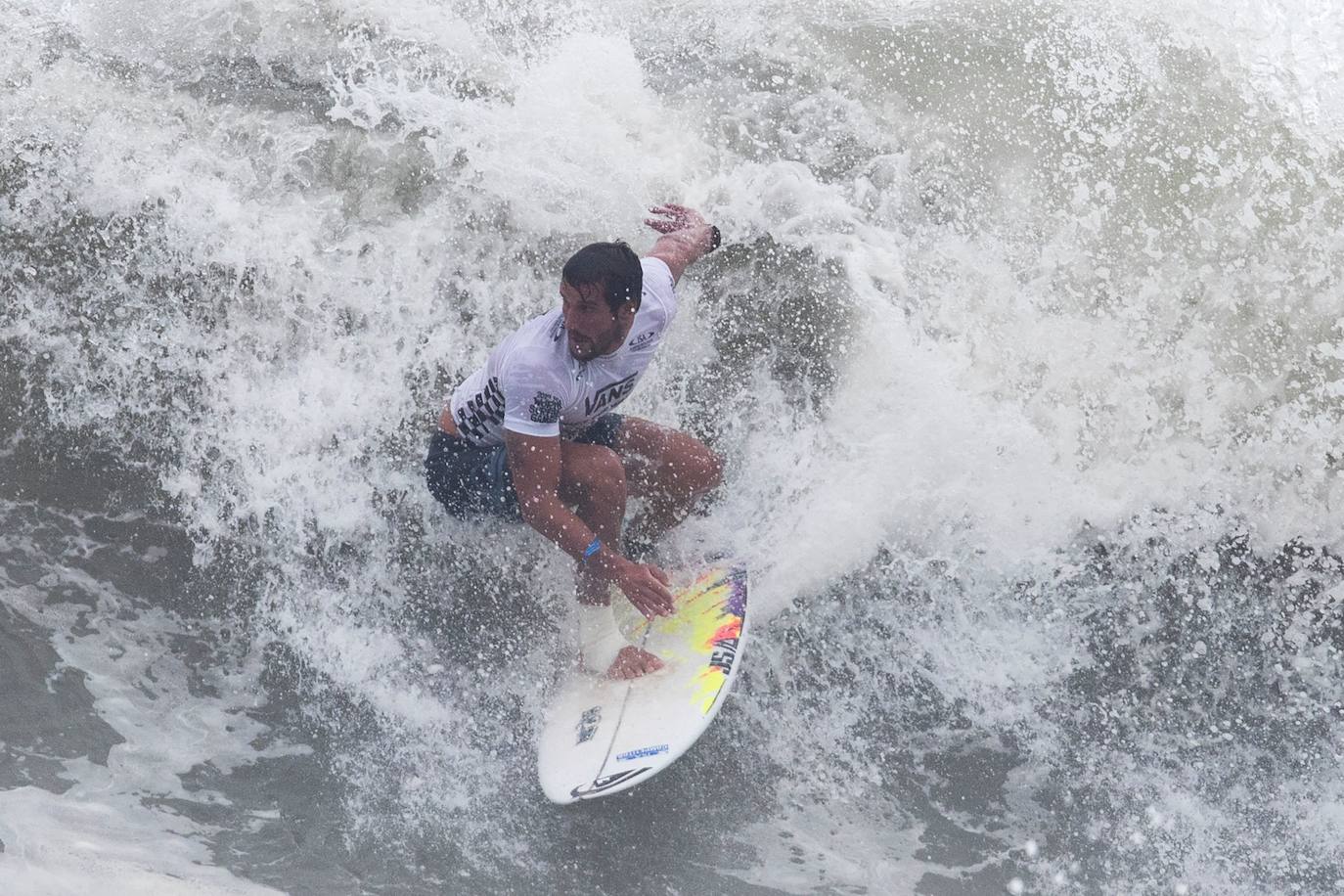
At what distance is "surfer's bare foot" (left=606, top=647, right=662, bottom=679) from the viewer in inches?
154

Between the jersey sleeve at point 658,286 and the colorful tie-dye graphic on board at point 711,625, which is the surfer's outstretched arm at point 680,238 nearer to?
the jersey sleeve at point 658,286

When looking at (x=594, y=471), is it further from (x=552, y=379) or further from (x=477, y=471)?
(x=552, y=379)

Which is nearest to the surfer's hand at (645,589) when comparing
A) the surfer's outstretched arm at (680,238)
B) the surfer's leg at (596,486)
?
the surfer's leg at (596,486)

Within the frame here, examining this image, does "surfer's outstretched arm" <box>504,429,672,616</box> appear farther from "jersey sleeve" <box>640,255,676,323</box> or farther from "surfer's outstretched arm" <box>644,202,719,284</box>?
"surfer's outstretched arm" <box>644,202,719,284</box>

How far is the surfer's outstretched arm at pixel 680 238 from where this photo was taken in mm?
3750

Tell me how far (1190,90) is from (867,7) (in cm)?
160

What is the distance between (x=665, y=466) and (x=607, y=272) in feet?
3.64

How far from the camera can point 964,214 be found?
16.3 feet

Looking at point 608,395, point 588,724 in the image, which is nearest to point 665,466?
point 608,395

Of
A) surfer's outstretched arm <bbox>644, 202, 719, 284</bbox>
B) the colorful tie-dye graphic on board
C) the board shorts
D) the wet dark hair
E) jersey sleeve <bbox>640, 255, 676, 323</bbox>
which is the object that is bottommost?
the colorful tie-dye graphic on board

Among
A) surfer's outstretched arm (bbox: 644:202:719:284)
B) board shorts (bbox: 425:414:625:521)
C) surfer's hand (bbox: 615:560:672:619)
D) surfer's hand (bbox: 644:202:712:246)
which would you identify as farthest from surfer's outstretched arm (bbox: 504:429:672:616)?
surfer's hand (bbox: 644:202:712:246)

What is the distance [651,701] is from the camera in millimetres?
3816

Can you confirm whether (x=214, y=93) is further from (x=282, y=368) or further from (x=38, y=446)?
(x=38, y=446)

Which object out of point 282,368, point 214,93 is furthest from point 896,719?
point 214,93
